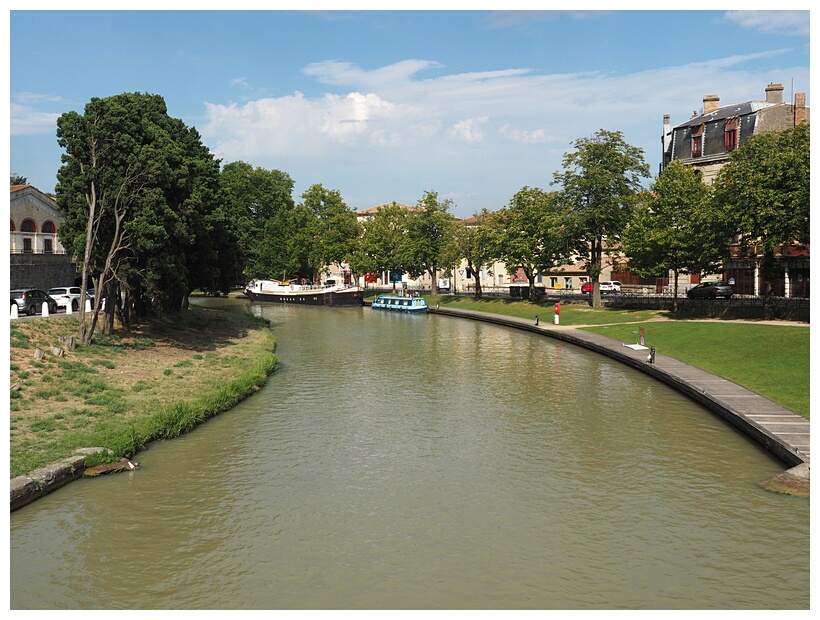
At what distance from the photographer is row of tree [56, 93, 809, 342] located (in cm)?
3625

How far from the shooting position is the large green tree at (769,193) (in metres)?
45.4

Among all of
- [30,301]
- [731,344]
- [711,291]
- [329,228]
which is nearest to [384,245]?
[329,228]

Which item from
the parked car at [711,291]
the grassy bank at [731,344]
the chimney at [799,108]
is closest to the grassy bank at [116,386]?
the grassy bank at [731,344]

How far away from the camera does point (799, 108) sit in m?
69.6

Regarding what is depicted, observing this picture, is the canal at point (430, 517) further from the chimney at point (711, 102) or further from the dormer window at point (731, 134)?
the chimney at point (711, 102)

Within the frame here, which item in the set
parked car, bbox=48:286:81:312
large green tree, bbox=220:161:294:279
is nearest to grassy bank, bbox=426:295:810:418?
parked car, bbox=48:286:81:312

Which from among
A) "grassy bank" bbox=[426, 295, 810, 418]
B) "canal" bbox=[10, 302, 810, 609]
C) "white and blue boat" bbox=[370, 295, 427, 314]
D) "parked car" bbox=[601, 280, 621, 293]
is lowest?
"canal" bbox=[10, 302, 810, 609]

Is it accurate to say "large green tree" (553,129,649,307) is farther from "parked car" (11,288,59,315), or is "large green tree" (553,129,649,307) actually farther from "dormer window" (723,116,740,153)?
"parked car" (11,288,59,315)

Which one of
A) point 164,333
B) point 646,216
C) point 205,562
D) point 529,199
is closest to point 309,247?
point 529,199

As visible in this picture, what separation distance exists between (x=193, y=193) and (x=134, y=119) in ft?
16.3

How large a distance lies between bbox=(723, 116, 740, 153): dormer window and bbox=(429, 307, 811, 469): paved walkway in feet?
125

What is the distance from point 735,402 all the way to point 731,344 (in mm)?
14579

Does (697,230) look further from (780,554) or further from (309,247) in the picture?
(309,247)

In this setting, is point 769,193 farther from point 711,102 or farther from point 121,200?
point 711,102
